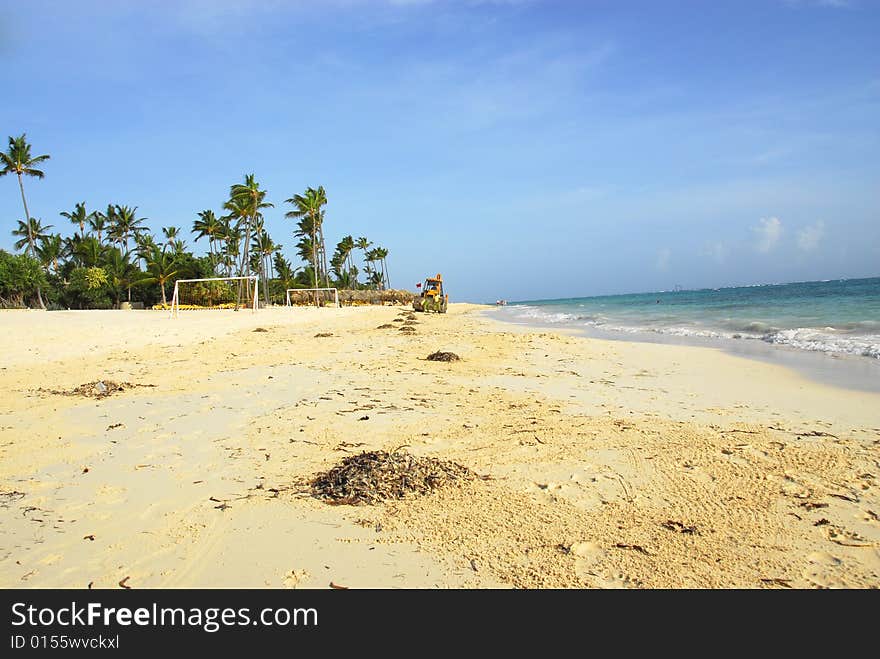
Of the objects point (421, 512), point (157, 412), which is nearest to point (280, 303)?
point (157, 412)

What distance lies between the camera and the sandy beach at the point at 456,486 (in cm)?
247

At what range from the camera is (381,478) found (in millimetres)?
3488

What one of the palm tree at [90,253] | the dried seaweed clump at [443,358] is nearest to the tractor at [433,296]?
the dried seaweed clump at [443,358]

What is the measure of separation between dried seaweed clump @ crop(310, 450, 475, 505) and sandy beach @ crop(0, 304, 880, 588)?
0.38ft

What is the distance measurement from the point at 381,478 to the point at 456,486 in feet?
1.67

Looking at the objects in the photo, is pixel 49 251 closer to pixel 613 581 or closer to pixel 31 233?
pixel 31 233

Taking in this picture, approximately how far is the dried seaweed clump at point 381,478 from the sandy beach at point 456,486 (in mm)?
115

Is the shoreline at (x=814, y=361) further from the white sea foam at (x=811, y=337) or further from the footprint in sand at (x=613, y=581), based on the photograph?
the footprint in sand at (x=613, y=581)

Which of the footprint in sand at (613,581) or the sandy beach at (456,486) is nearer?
the footprint in sand at (613,581)

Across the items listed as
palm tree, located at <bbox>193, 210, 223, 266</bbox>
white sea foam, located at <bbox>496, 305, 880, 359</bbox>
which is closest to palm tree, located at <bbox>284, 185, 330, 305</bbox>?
palm tree, located at <bbox>193, 210, 223, 266</bbox>
